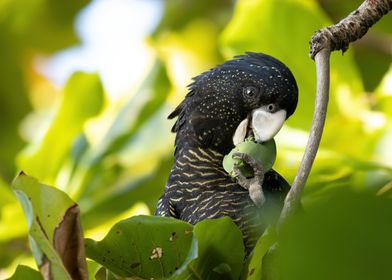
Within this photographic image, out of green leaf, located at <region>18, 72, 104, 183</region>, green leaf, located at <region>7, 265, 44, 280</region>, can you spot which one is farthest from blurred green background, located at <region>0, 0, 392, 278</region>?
green leaf, located at <region>7, 265, 44, 280</region>

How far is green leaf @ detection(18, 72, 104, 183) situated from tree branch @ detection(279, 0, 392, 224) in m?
1.15

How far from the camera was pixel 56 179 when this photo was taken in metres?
2.28

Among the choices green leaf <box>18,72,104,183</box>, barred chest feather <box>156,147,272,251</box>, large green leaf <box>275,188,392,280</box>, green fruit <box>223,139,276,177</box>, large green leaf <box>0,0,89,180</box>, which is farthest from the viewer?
large green leaf <box>0,0,89,180</box>

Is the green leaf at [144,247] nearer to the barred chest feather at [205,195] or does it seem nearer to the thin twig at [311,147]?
the thin twig at [311,147]

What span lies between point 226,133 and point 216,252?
0.59 m

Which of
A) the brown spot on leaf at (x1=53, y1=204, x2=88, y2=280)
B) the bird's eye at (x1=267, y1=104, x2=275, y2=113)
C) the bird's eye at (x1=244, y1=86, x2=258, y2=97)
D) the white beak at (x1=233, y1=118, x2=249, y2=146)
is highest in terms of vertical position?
the bird's eye at (x1=244, y1=86, x2=258, y2=97)

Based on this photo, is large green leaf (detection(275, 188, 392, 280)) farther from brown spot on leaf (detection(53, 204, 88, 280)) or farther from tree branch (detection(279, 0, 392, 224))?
brown spot on leaf (detection(53, 204, 88, 280))

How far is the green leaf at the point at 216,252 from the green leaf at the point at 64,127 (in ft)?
3.67

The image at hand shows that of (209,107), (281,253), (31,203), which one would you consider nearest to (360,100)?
(209,107)

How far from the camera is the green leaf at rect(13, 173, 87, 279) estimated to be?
43.0 inches

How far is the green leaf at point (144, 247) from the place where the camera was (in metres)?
1.19

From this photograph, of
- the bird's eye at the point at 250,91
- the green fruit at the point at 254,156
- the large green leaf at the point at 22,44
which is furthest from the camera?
the large green leaf at the point at 22,44

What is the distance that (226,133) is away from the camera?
5.81 ft

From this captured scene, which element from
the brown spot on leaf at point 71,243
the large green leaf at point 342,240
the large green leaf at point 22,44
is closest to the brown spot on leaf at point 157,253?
the brown spot on leaf at point 71,243
